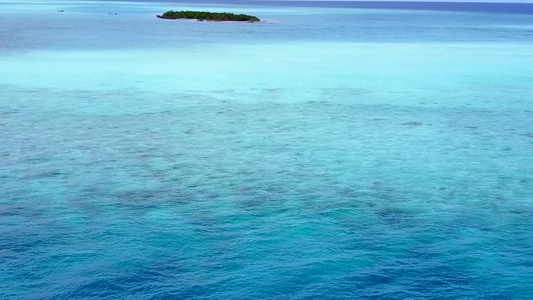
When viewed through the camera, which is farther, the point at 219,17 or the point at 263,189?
the point at 219,17

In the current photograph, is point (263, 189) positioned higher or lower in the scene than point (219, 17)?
higher

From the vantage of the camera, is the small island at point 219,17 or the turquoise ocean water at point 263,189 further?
the small island at point 219,17

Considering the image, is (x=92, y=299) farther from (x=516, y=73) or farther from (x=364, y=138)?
(x=516, y=73)

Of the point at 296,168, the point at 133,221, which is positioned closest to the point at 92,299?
the point at 133,221

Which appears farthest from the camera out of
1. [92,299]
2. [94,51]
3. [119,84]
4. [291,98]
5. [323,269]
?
[94,51]

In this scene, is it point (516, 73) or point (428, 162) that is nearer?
point (428, 162)

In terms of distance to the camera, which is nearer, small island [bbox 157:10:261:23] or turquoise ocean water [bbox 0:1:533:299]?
turquoise ocean water [bbox 0:1:533:299]

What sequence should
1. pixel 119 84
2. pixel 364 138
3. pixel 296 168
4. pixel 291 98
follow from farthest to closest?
pixel 119 84 < pixel 291 98 < pixel 364 138 < pixel 296 168
